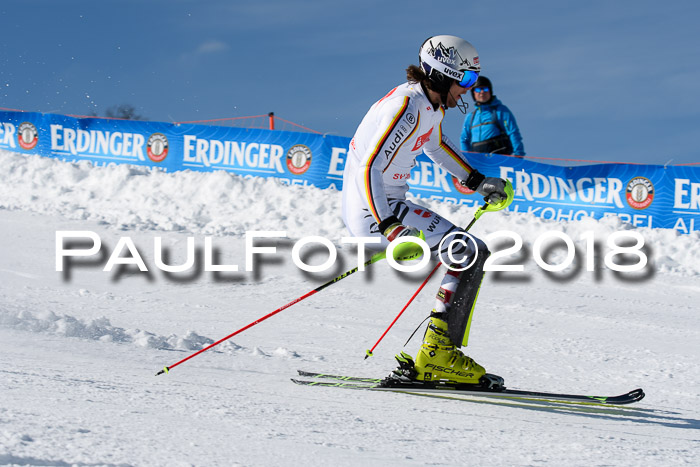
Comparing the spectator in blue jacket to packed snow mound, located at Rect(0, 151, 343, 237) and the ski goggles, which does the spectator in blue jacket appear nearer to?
packed snow mound, located at Rect(0, 151, 343, 237)

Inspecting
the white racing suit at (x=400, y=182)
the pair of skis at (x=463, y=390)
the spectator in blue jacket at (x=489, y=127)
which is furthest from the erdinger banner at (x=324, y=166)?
the pair of skis at (x=463, y=390)

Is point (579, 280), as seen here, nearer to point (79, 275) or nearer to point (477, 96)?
point (477, 96)

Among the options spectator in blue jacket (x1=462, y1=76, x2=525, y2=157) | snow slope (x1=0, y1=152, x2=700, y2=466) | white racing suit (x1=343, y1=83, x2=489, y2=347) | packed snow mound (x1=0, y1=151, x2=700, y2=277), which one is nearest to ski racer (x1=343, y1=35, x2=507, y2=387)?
white racing suit (x1=343, y1=83, x2=489, y2=347)

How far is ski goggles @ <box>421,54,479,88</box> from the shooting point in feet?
14.0

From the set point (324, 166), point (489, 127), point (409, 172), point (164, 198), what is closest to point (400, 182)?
point (409, 172)

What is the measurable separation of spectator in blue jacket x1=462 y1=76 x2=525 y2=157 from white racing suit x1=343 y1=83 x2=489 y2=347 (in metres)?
6.68

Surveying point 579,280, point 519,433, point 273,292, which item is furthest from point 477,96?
point 519,433

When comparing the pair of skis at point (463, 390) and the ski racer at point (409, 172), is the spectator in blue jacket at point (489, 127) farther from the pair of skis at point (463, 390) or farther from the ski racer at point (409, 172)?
the pair of skis at point (463, 390)

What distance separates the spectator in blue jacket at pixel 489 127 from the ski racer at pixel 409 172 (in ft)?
22.1

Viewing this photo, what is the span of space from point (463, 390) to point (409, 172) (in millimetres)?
1301

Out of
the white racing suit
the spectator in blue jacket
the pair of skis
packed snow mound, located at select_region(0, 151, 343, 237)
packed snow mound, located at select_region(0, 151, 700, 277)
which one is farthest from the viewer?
packed snow mound, located at select_region(0, 151, 343, 237)

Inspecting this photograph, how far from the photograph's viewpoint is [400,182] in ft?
14.7

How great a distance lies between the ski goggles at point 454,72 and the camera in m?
4.27

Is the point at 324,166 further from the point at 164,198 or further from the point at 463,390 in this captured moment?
the point at 463,390
